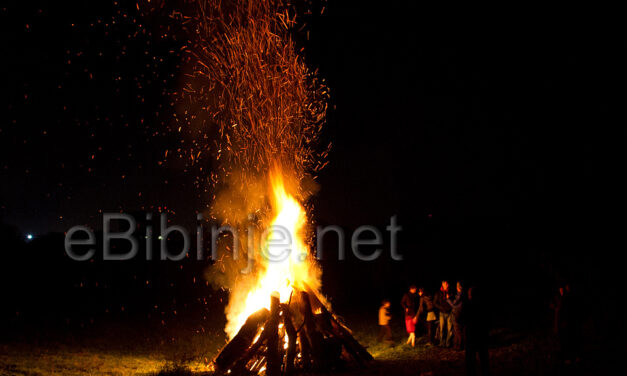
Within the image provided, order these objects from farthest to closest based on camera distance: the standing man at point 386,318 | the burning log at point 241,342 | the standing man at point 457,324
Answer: the standing man at point 386,318
the standing man at point 457,324
the burning log at point 241,342

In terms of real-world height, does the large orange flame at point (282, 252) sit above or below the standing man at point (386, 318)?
above

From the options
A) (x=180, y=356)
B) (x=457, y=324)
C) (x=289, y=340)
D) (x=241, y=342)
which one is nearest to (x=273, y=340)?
(x=289, y=340)

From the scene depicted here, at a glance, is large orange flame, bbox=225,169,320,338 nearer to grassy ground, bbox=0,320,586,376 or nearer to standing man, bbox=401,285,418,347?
grassy ground, bbox=0,320,586,376

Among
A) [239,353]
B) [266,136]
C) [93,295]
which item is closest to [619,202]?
[266,136]

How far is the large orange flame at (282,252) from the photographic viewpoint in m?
11.6

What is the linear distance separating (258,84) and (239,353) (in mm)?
5767

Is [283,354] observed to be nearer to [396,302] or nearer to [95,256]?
[396,302]

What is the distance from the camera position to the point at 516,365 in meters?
9.91

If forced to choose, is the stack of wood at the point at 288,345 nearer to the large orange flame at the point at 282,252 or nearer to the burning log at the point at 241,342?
the burning log at the point at 241,342

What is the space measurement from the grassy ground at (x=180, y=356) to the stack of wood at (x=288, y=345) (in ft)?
1.74

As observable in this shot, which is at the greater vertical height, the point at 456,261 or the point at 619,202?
the point at 619,202

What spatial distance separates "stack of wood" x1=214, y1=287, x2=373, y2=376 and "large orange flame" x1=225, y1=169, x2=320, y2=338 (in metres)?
1.02

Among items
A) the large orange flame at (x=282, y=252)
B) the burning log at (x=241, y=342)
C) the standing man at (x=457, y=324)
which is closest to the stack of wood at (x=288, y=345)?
the burning log at (x=241, y=342)

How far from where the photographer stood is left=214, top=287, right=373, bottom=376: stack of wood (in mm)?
9507
